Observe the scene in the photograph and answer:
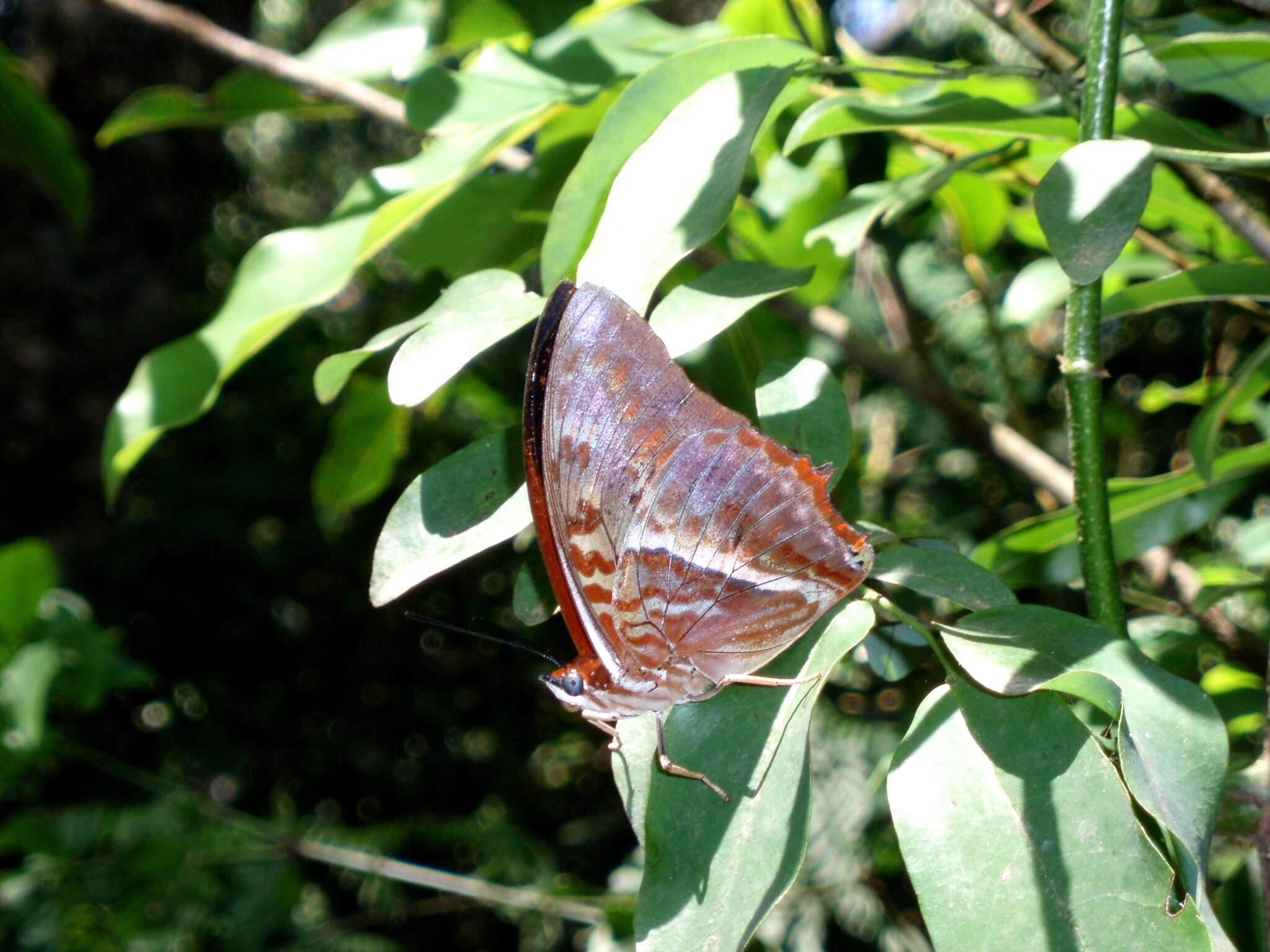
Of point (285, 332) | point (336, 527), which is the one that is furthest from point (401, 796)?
point (336, 527)

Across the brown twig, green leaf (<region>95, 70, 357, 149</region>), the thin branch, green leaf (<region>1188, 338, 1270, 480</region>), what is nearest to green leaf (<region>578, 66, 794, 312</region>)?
the brown twig

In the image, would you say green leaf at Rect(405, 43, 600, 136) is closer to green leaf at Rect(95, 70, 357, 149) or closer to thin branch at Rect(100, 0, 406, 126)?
thin branch at Rect(100, 0, 406, 126)

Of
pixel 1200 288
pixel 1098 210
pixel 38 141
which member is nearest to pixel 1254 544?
pixel 1200 288

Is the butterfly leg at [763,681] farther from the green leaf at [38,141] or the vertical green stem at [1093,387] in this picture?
the green leaf at [38,141]

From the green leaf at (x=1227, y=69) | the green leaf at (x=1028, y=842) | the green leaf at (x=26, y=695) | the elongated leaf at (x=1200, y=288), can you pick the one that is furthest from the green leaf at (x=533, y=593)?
the green leaf at (x=26, y=695)

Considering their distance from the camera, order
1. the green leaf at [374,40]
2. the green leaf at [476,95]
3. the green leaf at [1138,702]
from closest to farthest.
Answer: the green leaf at [1138,702] → the green leaf at [476,95] → the green leaf at [374,40]

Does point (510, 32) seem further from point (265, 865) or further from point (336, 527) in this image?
point (265, 865)

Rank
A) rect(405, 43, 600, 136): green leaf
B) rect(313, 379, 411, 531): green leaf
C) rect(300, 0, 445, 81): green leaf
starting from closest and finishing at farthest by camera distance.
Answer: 1. rect(405, 43, 600, 136): green leaf
2. rect(300, 0, 445, 81): green leaf
3. rect(313, 379, 411, 531): green leaf
